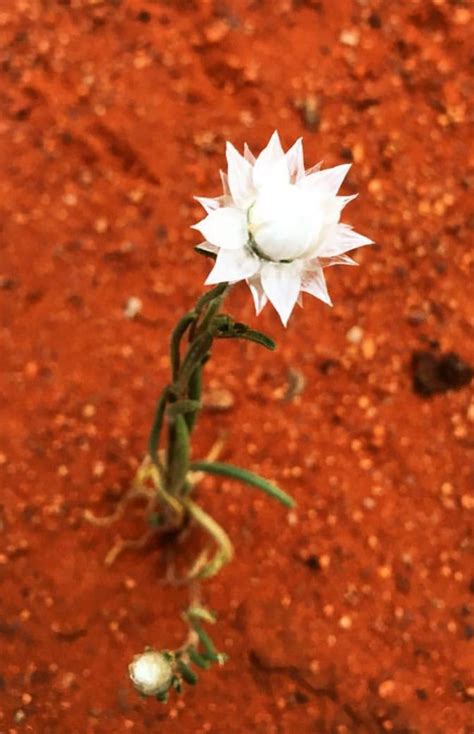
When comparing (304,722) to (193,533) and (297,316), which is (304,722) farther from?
(297,316)

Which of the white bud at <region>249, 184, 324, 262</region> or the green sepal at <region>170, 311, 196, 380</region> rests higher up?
Answer: the white bud at <region>249, 184, 324, 262</region>

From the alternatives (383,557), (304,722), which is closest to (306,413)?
(383,557)

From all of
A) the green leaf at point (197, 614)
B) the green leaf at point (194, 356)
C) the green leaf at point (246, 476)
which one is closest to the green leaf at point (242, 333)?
the green leaf at point (194, 356)

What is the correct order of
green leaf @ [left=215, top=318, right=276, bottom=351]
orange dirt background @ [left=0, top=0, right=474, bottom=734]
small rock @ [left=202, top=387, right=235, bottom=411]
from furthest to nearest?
small rock @ [left=202, top=387, right=235, bottom=411]
orange dirt background @ [left=0, top=0, right=474, bottom=734]
green leaf @ [left=215, top=318, right=276, bottom=351]

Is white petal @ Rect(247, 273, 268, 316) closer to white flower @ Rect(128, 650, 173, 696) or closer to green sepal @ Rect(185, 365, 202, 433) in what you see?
green sepal @ Rect(185, 365, 202, 433)

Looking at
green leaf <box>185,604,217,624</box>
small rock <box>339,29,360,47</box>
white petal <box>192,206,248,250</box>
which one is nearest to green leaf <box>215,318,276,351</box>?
white petal <box>192,206,248,250</box>

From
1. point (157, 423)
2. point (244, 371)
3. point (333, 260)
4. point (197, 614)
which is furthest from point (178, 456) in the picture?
point (333, 260)
